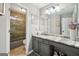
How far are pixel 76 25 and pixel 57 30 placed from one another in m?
0.33

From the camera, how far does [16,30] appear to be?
175 cm

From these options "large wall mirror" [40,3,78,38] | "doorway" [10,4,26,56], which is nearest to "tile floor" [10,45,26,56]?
"doorway" [10,4,26,56]

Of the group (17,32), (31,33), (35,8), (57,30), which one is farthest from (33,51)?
(35,8)

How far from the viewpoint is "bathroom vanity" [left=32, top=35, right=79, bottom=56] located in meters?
1.54

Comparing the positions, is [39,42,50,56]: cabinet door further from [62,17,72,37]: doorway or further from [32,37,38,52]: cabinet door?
[62,17,72,37]: doorway

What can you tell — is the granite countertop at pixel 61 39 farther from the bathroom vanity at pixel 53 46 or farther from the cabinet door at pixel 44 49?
the cabinet door at pixel 44 49

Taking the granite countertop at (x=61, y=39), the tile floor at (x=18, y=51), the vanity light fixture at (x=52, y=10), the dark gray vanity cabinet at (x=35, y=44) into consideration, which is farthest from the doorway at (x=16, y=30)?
the vanity light fixture at (x=52, y=10)

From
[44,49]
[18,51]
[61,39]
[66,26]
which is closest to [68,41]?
[61,39]

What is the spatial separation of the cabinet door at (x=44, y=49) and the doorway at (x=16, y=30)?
0.33m

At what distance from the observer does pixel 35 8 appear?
179cm

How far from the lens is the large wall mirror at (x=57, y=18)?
170 cm

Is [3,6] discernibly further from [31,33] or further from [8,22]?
[31,33]

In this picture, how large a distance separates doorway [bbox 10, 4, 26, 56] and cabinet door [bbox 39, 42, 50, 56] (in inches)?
13.2

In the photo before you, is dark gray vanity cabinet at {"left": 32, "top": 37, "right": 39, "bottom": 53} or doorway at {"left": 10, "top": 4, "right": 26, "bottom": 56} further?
dark gray vanity cabinet at {"left": 32, "top": 37, "right": 39, "bottom": 53}
